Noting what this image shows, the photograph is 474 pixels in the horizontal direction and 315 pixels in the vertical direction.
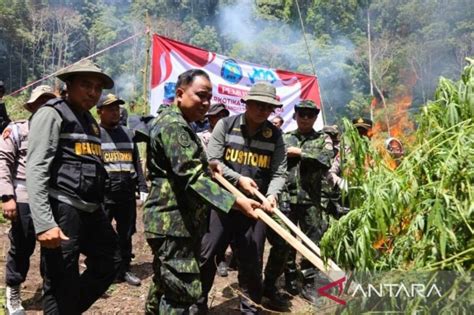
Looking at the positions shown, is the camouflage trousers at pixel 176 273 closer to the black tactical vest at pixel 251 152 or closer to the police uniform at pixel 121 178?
the black tactical vest at pixel 251 152

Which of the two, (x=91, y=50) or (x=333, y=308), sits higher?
(x=91, y=50)

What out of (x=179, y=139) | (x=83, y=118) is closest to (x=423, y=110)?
(x=179, y=139)

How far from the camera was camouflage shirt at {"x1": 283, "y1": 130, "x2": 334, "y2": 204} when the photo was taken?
429cm

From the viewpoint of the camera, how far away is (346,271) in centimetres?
219

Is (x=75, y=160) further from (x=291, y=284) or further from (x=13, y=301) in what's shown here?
(x=291, y=284)

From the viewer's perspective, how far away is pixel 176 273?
101 inches

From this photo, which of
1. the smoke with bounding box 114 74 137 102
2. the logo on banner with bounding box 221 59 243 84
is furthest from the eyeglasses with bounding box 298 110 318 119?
the smoke with bounding box 114 74 137 102

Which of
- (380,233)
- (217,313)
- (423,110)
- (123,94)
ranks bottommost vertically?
(217,313)

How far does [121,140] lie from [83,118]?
5.35ft

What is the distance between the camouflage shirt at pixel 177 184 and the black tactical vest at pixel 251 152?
856 millimetres

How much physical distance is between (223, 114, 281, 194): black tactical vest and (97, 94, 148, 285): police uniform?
1.28 meters

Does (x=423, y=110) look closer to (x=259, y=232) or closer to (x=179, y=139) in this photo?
(x=179, y=139)

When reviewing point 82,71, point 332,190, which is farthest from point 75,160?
point 332,190

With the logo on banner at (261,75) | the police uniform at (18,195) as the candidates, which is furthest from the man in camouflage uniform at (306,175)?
the logo on banner at (261,75)
